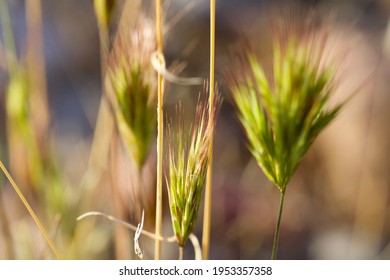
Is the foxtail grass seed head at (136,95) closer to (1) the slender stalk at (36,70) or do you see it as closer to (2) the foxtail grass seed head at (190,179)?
(2) the foxtail grass seed head at (190,179)

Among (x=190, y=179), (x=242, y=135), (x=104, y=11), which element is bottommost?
(x=242, y=135)

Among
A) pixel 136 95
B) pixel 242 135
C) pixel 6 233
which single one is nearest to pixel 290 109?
pixel 136 95

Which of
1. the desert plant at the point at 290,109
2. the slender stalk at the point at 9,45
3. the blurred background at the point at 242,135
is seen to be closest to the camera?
the desert plant at the point at 290,109

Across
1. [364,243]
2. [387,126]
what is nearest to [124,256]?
[364,243]

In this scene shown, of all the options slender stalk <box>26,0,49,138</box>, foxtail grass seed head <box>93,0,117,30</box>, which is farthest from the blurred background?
foxtail grass seed head <box>93,0,117,30</box>

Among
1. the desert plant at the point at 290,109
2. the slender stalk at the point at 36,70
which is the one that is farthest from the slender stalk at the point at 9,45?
the desert plant at the point at 290,109

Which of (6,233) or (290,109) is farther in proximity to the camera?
(6,233)

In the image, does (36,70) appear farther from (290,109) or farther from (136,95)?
(290,109)

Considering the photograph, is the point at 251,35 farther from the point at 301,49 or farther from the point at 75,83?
the point at 301,49

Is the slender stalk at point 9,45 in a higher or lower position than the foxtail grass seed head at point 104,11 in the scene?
lower
